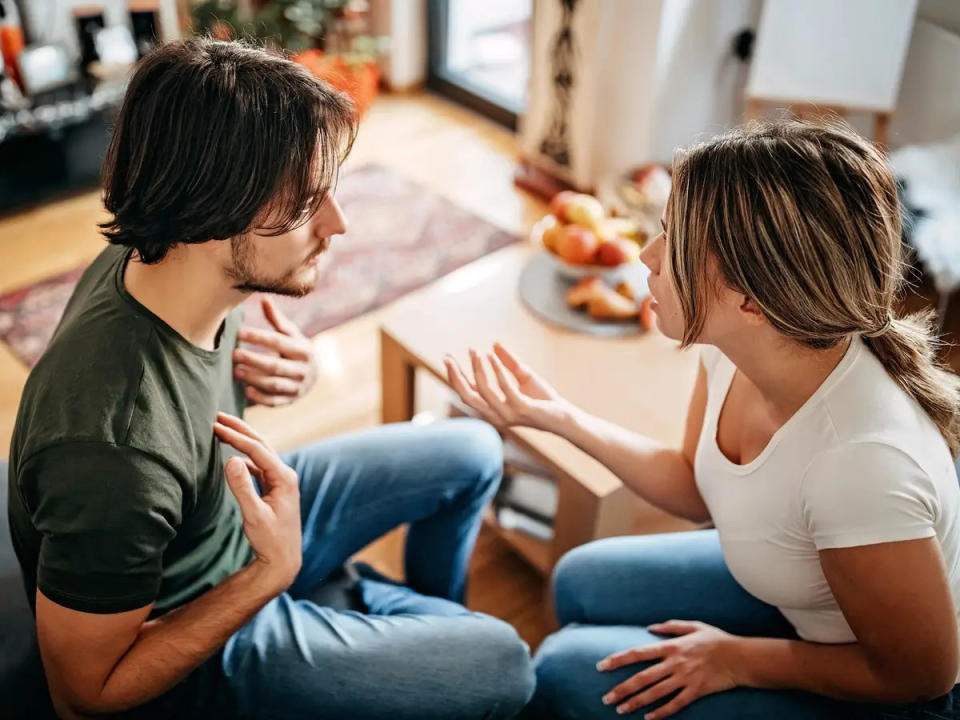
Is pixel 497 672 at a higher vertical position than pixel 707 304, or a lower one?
lower

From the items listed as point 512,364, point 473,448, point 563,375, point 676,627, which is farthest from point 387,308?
point 676,627

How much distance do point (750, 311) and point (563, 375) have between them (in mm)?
666

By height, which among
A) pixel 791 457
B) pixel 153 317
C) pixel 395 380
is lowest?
pixel 395 380

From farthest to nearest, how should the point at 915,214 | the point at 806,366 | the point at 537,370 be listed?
the point at 915,214 → the point at 537,370 → the point at 806,366

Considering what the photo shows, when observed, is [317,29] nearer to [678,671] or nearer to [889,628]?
[678,671]

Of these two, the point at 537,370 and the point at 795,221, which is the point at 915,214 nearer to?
the point at 537,370

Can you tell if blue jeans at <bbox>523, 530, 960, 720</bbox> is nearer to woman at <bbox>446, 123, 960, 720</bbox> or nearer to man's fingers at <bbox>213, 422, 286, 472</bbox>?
woman at <bbox>446, 123, 960, 720</bbox>

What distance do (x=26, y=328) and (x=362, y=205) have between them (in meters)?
1.07

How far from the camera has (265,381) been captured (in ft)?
4.35

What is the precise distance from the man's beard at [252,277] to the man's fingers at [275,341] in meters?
0.22

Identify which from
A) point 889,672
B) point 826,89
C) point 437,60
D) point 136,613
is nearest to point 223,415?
point 136,613

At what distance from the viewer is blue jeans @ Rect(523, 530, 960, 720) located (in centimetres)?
111

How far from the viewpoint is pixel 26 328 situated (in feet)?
7.91

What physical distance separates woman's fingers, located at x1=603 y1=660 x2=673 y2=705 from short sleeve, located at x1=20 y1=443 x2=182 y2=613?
0.58 metres
